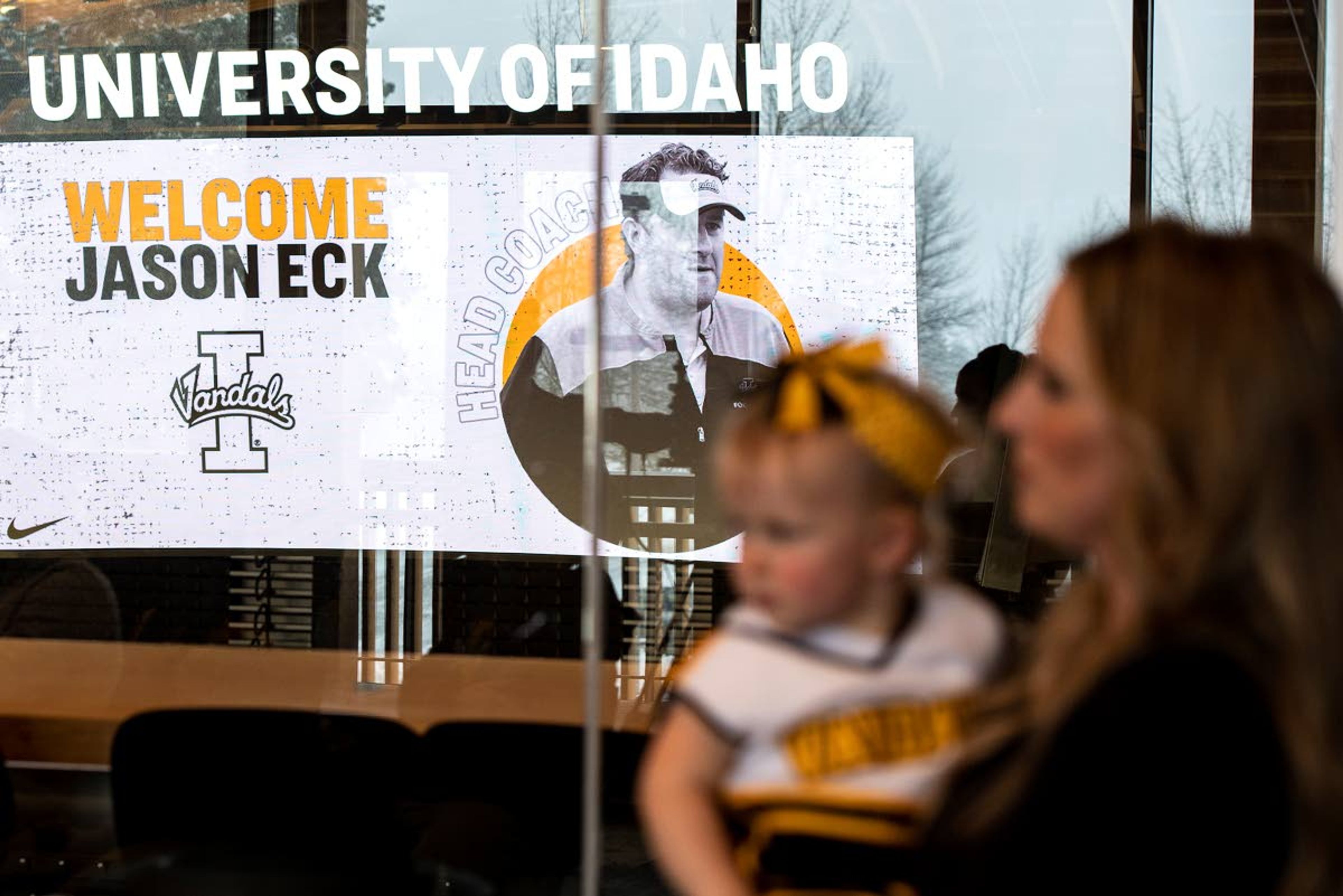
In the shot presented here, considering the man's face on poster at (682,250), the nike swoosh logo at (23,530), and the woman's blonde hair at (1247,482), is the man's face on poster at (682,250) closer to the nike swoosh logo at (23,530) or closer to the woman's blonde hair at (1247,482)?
the nike swoosh logo at (23,530)

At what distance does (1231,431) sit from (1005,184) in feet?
6.82

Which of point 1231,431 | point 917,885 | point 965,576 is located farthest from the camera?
point 965,576

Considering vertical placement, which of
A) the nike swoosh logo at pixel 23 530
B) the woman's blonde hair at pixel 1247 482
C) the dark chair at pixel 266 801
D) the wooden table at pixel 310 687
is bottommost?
the dark chair at pixel 266 801

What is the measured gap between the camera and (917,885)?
3.94 feet

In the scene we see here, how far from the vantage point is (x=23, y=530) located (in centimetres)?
320

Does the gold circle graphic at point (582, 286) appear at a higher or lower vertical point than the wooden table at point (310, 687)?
higher

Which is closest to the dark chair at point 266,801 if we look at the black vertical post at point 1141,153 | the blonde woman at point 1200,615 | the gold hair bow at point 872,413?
the black vertical post at point 1141,153

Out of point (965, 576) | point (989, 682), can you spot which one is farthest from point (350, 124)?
point (989, 682)

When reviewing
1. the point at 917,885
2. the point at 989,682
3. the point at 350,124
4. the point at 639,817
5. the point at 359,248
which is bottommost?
the point at 639,817

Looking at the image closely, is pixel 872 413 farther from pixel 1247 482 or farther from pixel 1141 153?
pixel 1141 153

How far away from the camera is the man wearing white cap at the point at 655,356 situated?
3066 millimetres

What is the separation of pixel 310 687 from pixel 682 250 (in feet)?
3.64

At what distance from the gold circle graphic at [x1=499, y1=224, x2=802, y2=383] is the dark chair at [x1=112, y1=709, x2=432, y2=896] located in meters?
0.81

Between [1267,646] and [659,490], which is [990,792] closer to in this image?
[1267,646]
